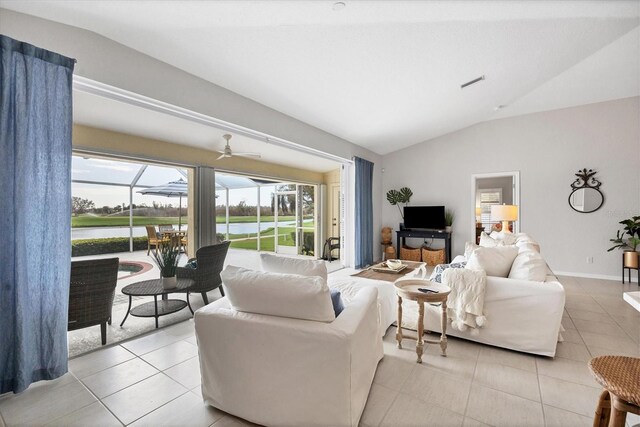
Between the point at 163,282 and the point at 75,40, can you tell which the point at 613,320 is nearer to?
the point at 163,282

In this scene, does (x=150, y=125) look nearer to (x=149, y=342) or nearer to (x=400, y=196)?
(x=149, y=342)

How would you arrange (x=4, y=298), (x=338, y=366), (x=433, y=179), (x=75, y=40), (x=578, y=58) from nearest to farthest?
1. (x=338, y=366)
2. (x=4, y=298)
3. (x=75, y=40)
4. (x=578, y=58)
5. (x=433, y=179)

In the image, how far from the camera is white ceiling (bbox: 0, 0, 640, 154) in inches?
84.8

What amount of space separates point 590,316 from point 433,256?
3067 mm

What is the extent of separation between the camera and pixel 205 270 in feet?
11.6

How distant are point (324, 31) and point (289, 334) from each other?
2.46 meters

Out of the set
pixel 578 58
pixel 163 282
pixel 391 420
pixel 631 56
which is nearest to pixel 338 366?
pixel 391 420

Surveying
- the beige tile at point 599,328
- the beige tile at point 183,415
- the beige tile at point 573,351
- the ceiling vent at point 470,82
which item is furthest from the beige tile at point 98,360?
the ceiling vent at point 470,82

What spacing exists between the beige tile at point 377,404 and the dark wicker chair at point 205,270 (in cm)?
239

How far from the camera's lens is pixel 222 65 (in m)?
2.78

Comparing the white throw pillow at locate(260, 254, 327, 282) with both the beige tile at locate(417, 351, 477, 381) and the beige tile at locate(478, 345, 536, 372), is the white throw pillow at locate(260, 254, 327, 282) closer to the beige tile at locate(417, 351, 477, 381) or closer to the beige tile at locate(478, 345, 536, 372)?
Answer: the beige tile at locate(417, 351, 477, 381)

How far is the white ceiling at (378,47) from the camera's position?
2.15m

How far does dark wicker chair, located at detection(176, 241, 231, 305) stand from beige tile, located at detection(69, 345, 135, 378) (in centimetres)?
92

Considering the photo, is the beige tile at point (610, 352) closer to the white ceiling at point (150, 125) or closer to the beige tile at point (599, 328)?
the beige tile at point (599, 328)
